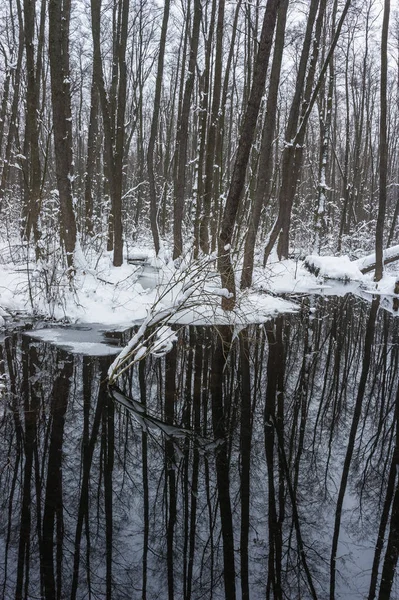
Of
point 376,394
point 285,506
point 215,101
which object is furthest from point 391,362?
point 215,101

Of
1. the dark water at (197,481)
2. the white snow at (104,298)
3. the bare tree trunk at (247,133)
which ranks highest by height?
the bare tree trunk at (247,133)

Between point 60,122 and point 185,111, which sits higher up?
point 185,111

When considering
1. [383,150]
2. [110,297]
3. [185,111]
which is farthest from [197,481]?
[383,150]

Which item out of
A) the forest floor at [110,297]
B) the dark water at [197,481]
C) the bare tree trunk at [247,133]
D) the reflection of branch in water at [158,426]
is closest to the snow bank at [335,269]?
the forest floor at [110,297]

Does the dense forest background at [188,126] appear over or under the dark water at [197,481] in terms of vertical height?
over

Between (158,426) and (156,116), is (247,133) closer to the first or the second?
(158,426)

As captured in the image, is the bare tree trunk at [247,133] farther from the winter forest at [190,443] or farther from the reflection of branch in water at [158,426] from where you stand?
the reflection of branch in water at [158,426]

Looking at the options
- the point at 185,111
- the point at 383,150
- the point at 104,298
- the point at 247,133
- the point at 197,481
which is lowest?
the point at 197,481

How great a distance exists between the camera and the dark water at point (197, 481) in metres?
2.75

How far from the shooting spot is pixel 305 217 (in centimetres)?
3269

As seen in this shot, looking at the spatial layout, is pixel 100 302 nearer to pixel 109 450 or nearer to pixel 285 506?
pixel 109 450

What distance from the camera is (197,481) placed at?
3.65 m

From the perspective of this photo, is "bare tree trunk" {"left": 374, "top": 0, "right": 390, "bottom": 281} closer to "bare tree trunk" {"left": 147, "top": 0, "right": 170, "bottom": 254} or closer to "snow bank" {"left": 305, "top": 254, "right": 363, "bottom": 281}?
"snow bank" {"left": 305, "top": 254, "right": 363, "bottom": 281}

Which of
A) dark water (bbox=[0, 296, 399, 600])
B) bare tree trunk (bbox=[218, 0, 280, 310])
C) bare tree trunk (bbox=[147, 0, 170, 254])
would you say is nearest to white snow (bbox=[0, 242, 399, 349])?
bare tree trunk (bbox=[218, 0, 280, 310])
